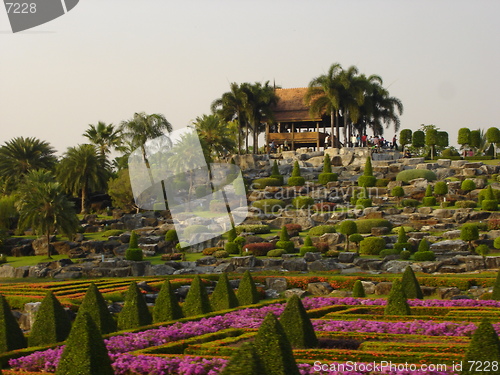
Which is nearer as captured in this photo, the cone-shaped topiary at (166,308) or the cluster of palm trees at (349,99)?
the cone-shaped topiary at (166,308)

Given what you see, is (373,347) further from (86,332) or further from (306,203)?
(306,203)

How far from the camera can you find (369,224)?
151ft

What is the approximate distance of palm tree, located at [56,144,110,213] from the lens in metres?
61.7

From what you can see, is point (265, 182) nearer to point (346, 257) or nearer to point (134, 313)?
point (346, 257)

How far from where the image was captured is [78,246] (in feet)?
153

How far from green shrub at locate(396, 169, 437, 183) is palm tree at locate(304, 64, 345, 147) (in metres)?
13.0

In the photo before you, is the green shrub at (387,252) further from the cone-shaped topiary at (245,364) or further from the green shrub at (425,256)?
the cone-shaped topiary at (245,364)

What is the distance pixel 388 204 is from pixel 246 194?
12876mm

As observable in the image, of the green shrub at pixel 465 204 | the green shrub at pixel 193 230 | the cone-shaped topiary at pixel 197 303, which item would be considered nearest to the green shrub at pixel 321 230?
the green shrub at pixel 193 230

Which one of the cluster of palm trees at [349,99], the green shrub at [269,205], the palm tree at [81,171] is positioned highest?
the cluster of palm trees at [349,99]

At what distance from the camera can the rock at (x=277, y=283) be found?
98.4 ft

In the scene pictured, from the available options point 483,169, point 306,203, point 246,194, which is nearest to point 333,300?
point 306,203

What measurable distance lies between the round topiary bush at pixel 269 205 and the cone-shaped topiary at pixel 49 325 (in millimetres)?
Result: 37569

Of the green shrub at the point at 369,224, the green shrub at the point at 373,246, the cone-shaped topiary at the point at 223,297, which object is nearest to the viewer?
the cone-shaped topiary at the point at 223,297
